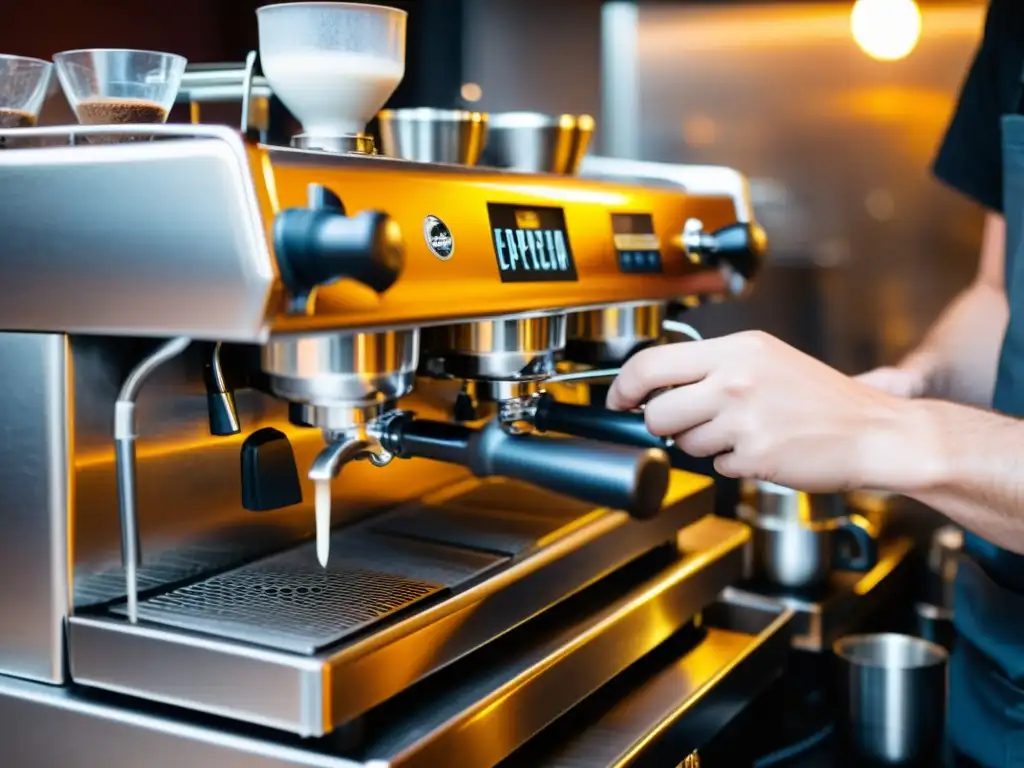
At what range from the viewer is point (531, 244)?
77 centimetres

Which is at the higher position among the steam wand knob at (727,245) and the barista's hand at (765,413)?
the steam wand knob at (727,245)

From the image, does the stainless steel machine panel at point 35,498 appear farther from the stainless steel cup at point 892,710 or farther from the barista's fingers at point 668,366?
the stainless steel cup at point 892,710

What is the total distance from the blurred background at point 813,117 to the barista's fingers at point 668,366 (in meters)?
1.38

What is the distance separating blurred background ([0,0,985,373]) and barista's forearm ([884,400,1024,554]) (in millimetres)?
1298

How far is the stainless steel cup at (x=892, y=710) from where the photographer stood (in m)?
1.02

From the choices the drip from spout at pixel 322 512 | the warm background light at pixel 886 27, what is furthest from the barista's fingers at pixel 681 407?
the warm background light at pixel 886 27

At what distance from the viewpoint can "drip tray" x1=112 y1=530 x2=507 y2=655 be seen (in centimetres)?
66

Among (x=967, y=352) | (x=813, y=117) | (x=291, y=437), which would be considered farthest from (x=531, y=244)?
(x=813, y=117)

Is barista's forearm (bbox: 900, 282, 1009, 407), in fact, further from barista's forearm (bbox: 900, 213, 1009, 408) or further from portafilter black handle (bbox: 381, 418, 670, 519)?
portafilter black handle (bbox: 381, 418, 670, 519)

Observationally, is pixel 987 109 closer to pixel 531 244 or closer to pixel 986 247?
pixel 986 247

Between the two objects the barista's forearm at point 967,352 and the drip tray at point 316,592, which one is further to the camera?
the barista's forearm at point 967,352

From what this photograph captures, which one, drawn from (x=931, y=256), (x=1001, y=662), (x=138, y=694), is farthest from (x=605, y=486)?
(x=931, y=256)

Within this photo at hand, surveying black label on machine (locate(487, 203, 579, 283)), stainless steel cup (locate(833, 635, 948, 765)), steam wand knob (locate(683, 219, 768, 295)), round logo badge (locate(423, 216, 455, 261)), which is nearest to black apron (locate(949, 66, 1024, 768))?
stainless steel cup (locate(833, 635, 948, 765))

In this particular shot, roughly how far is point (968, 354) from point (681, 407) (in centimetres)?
65
